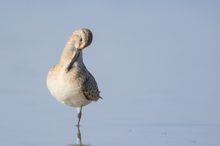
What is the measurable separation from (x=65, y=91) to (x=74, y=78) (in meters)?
0.21

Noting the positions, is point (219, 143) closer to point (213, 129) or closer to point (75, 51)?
point (213, 129)

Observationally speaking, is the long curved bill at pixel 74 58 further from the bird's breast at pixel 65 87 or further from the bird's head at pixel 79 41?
the bird's breast at pixel 65 87

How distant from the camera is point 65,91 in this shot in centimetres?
1108

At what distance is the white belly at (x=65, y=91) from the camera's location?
36.3 ft

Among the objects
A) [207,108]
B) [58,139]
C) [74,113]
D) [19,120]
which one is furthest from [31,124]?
[207,108]

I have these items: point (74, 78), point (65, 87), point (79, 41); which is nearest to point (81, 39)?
point (79, 41)

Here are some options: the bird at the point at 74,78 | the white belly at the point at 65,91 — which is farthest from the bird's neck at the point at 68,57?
the white belly at the point at 65,91

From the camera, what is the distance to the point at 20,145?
8969mm

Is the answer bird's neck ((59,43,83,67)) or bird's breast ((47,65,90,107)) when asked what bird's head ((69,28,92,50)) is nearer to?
bird's neck ((59,43,83,67))

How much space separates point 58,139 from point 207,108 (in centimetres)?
313

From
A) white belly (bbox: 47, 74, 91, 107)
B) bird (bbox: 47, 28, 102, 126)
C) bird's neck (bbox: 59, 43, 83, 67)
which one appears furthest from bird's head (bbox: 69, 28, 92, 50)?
white belly (bbox: 47, 74, 91, 107)

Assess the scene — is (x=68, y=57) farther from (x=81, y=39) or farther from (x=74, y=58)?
(x=81, y=39)

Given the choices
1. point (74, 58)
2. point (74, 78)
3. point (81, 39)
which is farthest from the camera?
point (74, 58)

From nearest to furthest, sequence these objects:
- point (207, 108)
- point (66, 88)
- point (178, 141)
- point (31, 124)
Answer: point (178, 141), point (31, 124), point (66, 88), point (207, 108)
